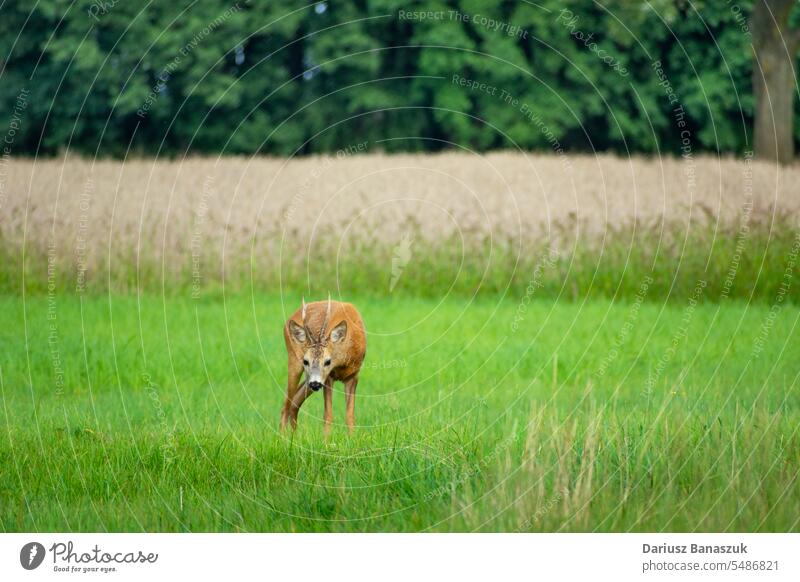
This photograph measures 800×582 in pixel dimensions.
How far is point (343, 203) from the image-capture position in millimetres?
12938

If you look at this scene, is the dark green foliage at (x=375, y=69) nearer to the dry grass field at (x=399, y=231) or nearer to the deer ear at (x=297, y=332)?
the dry grass field at (x=399, y=231)

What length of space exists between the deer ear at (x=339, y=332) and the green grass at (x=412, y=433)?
674 mm

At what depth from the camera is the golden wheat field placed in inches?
452

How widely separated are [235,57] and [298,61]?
1.46m

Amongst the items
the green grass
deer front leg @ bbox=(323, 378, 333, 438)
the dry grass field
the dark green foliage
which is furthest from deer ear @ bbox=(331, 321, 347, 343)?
the dark green foliage

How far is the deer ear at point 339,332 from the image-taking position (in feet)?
17.3

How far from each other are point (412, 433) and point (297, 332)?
104cm

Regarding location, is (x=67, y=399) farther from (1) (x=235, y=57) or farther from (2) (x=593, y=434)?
(1) (x=235, y=57)

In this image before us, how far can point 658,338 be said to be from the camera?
8961 mm

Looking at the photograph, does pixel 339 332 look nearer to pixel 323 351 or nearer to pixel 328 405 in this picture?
pixel 323 351
